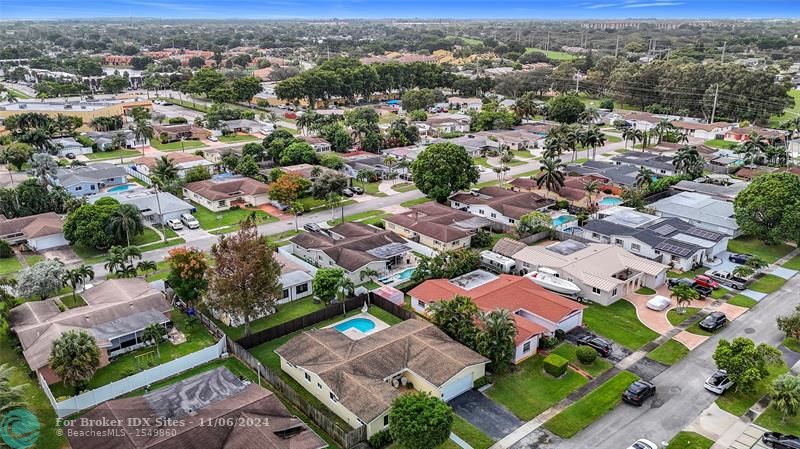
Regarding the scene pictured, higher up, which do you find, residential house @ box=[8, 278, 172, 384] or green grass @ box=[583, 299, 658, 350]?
residential house @ box=[8, 278, 172, 384]

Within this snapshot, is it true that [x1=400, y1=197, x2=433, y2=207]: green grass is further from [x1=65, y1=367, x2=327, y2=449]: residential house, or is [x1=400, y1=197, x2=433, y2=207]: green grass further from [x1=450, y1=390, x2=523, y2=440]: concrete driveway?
[x1=65, y1=367, x2=327, y2=449]: residential house

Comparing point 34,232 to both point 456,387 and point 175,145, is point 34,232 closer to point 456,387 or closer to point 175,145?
point 456,387

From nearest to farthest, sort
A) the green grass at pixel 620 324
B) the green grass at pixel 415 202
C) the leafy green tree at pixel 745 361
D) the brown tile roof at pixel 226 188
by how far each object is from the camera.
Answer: the leafy green tree at pixel 745 361 → the green grass at pixel 620 324 → the brown tile roof at pixel 226 188 → the green grass at pixel 415 202

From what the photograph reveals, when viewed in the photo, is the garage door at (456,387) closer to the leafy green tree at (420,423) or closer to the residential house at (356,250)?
the leafy green tree at (420,423)

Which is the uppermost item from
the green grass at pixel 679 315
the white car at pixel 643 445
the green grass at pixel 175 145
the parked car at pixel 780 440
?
the green grass at pixel 175 145

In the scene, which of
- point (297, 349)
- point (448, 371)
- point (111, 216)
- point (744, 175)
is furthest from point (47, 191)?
point (744, 175)

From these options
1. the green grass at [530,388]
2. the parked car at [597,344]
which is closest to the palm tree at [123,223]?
the green grass at [530,388]

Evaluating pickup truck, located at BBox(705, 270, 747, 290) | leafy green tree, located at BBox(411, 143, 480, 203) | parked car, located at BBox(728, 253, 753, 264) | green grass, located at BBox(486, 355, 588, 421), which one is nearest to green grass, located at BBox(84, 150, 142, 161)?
leafy green tree, located at BBox(411, 143, 480, 203)
